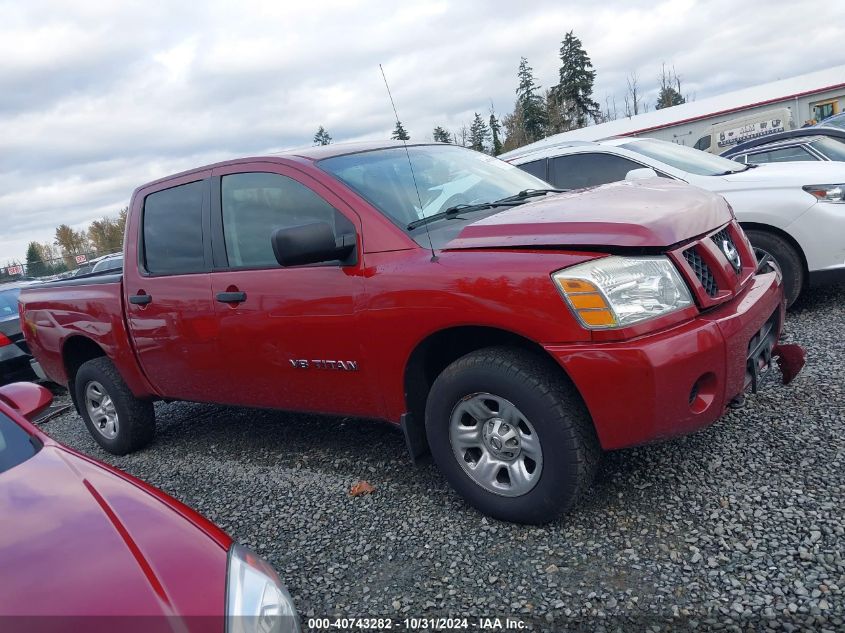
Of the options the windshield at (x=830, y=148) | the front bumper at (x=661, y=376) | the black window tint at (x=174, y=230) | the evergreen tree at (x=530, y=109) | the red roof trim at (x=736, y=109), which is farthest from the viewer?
the evergreen tree at (x=530, y=109)

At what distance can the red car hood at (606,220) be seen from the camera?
262 centimetres

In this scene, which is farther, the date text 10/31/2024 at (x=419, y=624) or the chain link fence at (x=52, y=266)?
the chain link fence at (x=52, y=266)

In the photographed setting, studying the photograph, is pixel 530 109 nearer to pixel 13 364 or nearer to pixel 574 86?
pixel 574 86

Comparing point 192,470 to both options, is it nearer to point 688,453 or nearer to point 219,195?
point 219,195

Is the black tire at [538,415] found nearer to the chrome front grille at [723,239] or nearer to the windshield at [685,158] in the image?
the chrome front grille at [723,239]

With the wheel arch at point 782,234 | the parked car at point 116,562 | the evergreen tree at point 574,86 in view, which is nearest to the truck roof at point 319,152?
the parked car at point 116,562

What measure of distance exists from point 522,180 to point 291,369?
5.83 ft

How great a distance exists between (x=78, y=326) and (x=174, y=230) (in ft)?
4.01

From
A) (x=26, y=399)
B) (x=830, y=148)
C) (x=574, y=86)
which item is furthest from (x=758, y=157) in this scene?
(x=574, y=86)

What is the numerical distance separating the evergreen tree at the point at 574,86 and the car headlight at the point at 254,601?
55872mm

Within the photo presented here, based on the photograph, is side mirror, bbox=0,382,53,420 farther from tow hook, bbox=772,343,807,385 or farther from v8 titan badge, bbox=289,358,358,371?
tow hook, bbox=772,343,807,385

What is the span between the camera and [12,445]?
94.2 inches

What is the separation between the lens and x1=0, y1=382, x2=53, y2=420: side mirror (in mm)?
2809

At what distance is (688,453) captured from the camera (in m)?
3.30
